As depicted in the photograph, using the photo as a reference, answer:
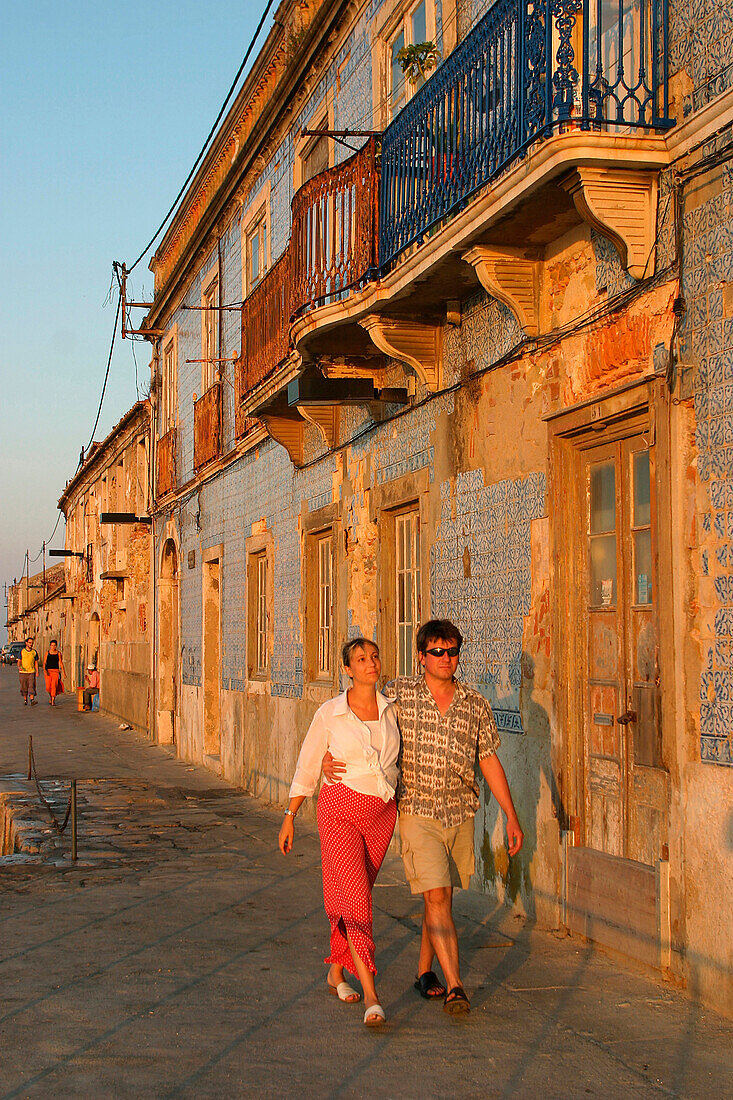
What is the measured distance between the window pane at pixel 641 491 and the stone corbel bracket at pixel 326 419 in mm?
5724

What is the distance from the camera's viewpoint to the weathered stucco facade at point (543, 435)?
5.75 meters

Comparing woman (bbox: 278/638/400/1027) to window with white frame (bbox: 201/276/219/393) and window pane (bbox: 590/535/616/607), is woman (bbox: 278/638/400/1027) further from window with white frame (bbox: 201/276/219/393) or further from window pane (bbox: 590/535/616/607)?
window with white frame (bbox: 201/276/219/393)

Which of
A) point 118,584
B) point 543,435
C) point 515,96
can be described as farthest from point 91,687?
point 515,96

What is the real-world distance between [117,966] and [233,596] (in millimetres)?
10723

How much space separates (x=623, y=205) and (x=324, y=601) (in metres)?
7.42

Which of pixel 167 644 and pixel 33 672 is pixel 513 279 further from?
pixel 33 672

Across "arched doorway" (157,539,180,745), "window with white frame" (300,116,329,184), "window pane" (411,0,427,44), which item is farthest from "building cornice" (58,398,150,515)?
"window pane" (411,0,427,44)

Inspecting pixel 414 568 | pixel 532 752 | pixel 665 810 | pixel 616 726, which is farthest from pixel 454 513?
pixel 665 810

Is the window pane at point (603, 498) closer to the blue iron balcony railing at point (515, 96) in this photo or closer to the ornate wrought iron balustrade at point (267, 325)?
the blue iron balcony railing at point (515, 96)

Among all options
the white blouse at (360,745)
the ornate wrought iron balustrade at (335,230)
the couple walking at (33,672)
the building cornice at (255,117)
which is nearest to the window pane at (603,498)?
the white blouse at (360,745)

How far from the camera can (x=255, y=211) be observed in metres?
15.5

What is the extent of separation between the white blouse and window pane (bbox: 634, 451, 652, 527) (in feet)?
5.87

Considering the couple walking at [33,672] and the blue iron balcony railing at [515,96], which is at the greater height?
the blue iron balcony railing at [515,96]

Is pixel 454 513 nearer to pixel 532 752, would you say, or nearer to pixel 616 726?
pixel 532 752
